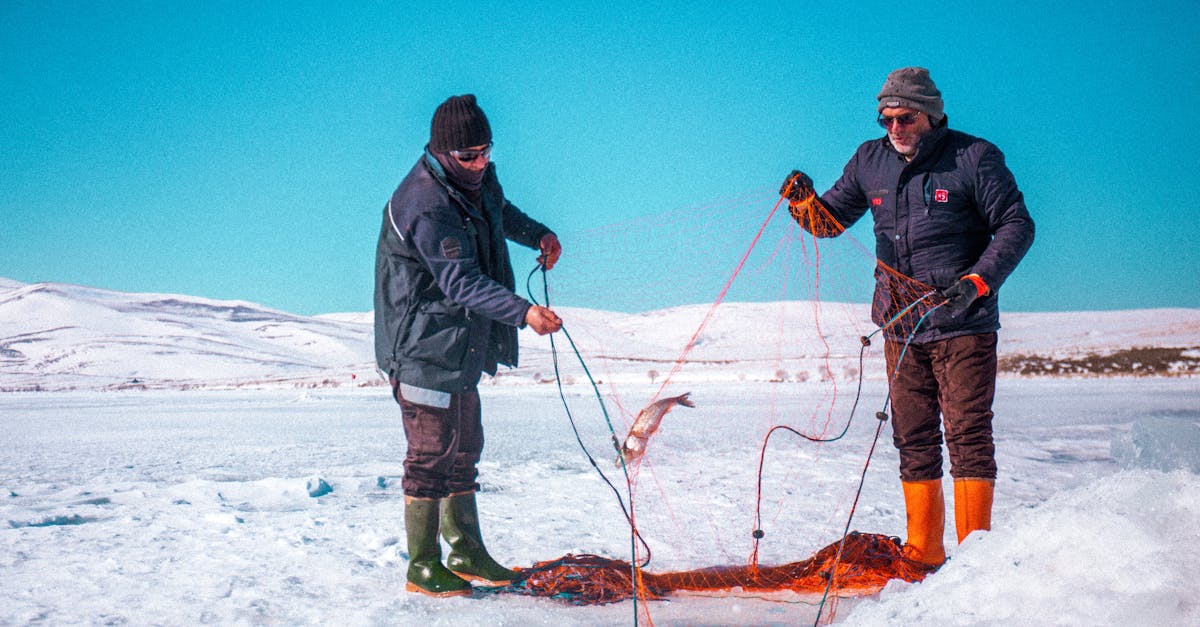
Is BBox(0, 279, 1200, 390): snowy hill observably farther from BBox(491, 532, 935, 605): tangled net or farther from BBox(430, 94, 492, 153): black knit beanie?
BBox(430, 94, 492, 153): black knit beanie

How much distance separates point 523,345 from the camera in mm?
32188

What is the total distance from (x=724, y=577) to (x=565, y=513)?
1409 millimetres

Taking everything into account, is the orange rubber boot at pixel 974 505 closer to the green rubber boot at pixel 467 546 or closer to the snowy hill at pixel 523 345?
the green rubber boot at pixel 467 546

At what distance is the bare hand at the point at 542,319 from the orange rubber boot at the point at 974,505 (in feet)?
5.06

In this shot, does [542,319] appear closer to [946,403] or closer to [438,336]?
[438,336]

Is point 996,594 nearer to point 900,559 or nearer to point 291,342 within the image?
point 900,559

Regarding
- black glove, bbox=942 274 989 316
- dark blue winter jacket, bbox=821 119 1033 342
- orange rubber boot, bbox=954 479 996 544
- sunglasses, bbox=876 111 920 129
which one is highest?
sunglasses, bbox=876 111 920 129

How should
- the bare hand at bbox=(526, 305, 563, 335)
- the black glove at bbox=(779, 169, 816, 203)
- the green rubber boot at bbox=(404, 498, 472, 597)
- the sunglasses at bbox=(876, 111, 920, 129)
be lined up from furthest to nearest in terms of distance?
the black glove at bbox=(779, 169, 816, 203), the sunglasses at bbox=(876, 111, 920, 129), the green rubber boot at bbox=(404, 498, 472, 597), the bare hand at bbox=(526, 305, 563, 335)

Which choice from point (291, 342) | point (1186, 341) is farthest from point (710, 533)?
point (291, 342)

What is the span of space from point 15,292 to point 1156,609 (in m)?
46.6

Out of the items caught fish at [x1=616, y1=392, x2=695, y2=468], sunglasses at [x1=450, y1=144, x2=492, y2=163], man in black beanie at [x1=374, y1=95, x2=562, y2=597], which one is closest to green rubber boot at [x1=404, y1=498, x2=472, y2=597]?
man in black beanie at [x1=374, y1=95, x2=562, y2=597]

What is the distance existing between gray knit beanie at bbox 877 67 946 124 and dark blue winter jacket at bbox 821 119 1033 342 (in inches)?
3.9

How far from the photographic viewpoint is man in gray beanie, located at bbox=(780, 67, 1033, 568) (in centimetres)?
269

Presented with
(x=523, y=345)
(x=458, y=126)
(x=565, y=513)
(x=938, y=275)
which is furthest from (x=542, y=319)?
(x=523, y=345)
